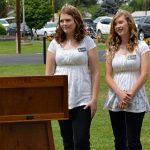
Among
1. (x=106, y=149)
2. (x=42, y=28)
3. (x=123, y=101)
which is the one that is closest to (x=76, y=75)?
(x=123, y=101)

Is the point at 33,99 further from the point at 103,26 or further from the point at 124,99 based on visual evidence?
the point at 103,26

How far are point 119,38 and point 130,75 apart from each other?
1.28 feet

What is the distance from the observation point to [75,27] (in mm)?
5465

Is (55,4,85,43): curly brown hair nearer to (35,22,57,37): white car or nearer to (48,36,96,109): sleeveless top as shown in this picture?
(48,36,96,109): sleeveless top

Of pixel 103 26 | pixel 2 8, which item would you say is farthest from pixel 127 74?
pixel 2 8

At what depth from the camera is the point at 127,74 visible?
18.8 feet

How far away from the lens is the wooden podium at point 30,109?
4.38 meters

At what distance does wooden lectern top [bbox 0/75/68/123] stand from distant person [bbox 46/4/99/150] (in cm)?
96

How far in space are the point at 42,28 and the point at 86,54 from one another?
148 feet

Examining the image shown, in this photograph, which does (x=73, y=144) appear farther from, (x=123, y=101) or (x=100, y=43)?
(x=100, y=43)

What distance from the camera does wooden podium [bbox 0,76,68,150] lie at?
14.4 ft

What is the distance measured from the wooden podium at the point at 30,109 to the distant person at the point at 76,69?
91cm

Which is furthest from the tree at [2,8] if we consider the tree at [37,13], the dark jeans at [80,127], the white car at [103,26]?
the dark jeans at [80,127]

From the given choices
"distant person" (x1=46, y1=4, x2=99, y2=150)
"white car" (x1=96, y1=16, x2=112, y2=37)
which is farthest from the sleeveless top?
"white car" (x1=96, y1=16, x2=112, y2=37)
